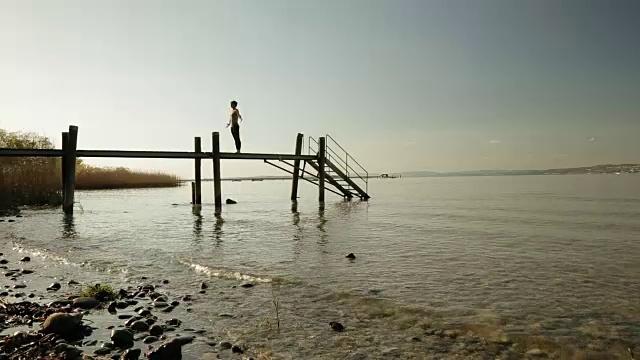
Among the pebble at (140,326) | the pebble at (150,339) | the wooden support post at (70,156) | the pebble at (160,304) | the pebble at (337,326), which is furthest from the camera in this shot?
the wooden support post at (70,156)

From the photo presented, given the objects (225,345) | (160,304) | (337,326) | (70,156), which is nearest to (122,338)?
(225,345)

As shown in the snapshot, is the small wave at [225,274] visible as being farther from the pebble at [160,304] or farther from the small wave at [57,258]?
the pebble at [160,304]

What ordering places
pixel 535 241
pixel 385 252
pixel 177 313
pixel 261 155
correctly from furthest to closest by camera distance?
pixel 261 155 → pixel 535 241 → pixel 385 252 → pixel 177 313

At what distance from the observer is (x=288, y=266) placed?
9.02m

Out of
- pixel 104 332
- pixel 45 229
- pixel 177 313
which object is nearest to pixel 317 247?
pixel 177 313

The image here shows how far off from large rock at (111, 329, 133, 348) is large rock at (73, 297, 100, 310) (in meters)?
1.50

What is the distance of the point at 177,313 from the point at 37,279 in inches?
140

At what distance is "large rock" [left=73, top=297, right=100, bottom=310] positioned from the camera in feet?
19.3

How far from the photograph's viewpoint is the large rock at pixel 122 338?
4.60 meters

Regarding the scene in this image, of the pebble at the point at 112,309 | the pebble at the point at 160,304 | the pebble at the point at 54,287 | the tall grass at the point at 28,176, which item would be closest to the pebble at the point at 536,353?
the pebble at the point at 160,304

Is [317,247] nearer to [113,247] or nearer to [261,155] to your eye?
[113,247]

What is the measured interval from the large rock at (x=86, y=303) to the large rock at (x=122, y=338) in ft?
4.92

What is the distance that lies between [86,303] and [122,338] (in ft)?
5.63

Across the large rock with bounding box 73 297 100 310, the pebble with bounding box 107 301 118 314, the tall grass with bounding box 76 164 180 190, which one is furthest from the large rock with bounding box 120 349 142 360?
the tall grass with bounding box 76 164 180 190
